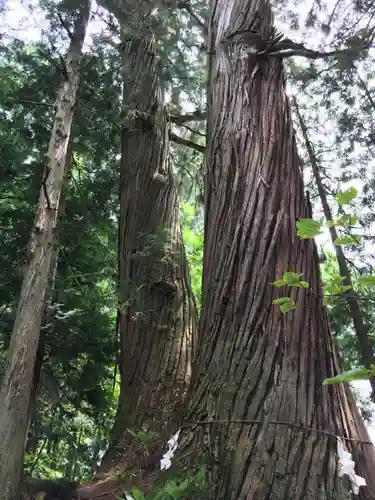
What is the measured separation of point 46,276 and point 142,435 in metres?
1.21

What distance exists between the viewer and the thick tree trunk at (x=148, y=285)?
3.89 m

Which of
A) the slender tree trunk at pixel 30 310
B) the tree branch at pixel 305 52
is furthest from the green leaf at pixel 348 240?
the tree branch at pixel 305 52

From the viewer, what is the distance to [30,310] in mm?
3176

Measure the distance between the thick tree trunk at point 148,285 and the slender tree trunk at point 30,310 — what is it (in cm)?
87

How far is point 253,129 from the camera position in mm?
3971

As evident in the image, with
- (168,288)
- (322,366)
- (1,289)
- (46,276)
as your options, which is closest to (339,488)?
(322,366)

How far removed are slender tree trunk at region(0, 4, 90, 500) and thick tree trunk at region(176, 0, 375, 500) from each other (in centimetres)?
87

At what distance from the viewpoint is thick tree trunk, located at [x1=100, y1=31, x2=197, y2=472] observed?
153 inches

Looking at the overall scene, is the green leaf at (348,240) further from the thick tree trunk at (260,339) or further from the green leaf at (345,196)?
the thick tree trunk at (260,339)

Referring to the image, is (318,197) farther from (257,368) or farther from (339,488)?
(339,488)

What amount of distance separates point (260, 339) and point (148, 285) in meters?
1.79

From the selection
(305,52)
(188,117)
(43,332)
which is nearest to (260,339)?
(43,332)

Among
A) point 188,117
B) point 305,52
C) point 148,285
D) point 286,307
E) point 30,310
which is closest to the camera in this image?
point 286,307

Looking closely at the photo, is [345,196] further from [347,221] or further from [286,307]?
[286,307]
